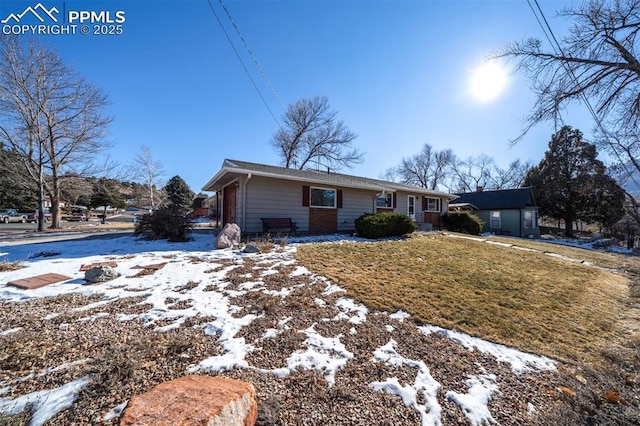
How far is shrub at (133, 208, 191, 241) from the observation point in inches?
319

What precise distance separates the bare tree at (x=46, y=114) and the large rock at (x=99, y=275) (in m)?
14.1

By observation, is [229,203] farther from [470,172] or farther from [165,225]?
[470,172]

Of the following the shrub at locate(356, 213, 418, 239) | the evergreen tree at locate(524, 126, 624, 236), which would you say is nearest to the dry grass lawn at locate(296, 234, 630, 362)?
the shrub at locate(356, 213, 418, 239)

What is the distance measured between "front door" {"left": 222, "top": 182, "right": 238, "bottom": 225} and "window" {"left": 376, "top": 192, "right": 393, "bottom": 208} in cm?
753

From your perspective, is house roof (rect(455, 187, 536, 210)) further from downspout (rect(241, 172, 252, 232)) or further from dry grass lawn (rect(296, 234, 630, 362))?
downspout (rect(241, 172, 252, 232))

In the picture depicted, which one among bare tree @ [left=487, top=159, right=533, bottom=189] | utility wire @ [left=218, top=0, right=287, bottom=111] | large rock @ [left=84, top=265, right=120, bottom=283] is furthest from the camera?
bare tree @ [left=487, top=159, right=533, bottom=189]

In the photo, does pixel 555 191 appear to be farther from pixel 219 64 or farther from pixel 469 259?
pixel 219 64

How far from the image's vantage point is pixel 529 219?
2109 cm

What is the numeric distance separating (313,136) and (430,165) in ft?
69.7

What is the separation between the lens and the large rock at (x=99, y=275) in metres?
3.98

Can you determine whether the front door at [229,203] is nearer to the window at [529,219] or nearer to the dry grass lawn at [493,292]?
the dry grass lawn at [493,292]

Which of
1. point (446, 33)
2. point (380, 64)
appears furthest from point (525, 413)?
point (380, 64)

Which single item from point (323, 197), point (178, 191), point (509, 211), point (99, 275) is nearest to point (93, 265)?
point (99, 275)

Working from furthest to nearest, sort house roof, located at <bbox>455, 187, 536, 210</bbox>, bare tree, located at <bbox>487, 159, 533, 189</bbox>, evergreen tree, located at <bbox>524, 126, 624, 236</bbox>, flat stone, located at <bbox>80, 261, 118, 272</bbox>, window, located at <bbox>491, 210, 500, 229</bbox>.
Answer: bare tree, located at <bbox>487, 159, 533, 189</bbox>
window, located at <bbox>491, 210, 500, 229</bbox>
house roof, located at <bbox>455, 187, 536, 210</bbox>
evergreen tree, located at <bbox>524, 126, 624, 236</bbox>
flat stone, located at <bbox>80, 261, 118, 272</bbox>
